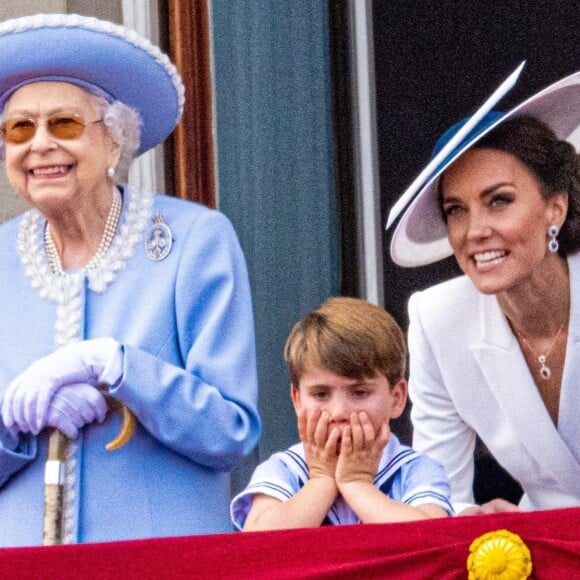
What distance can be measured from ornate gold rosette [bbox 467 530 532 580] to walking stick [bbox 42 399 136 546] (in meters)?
0.78

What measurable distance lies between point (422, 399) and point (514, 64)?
134 centimetres

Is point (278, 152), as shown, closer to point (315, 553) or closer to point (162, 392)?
point (162, 392)

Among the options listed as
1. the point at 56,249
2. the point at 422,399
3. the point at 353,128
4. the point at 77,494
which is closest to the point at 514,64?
the point at 353,128

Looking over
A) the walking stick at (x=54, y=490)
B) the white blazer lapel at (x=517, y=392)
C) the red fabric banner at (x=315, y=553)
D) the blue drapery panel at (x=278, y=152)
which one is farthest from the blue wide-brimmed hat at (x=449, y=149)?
the blue drapery panel at (x=278, y=152)

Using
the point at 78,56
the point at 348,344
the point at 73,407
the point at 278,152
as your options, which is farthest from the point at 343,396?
the point at 278,152

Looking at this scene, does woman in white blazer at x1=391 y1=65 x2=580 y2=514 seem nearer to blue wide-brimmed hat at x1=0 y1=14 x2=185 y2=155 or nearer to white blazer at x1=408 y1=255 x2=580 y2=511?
white blazer at x1=408 y1=255 x2=580 y2=511

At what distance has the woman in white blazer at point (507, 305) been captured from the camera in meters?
3.21

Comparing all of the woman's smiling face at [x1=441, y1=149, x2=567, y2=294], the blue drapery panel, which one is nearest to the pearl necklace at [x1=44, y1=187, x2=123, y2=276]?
the woman's smiling face at [x1=441, y1=149, x2=567, y2=294]

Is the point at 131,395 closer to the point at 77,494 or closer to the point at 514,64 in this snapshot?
the point at 77,494

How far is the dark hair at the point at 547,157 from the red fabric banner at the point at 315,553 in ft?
3.38

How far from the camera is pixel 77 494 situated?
2.97 metres

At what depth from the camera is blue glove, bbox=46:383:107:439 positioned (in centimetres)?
289

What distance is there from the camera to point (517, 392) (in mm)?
3293

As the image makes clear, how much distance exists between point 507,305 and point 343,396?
1.90 ft
